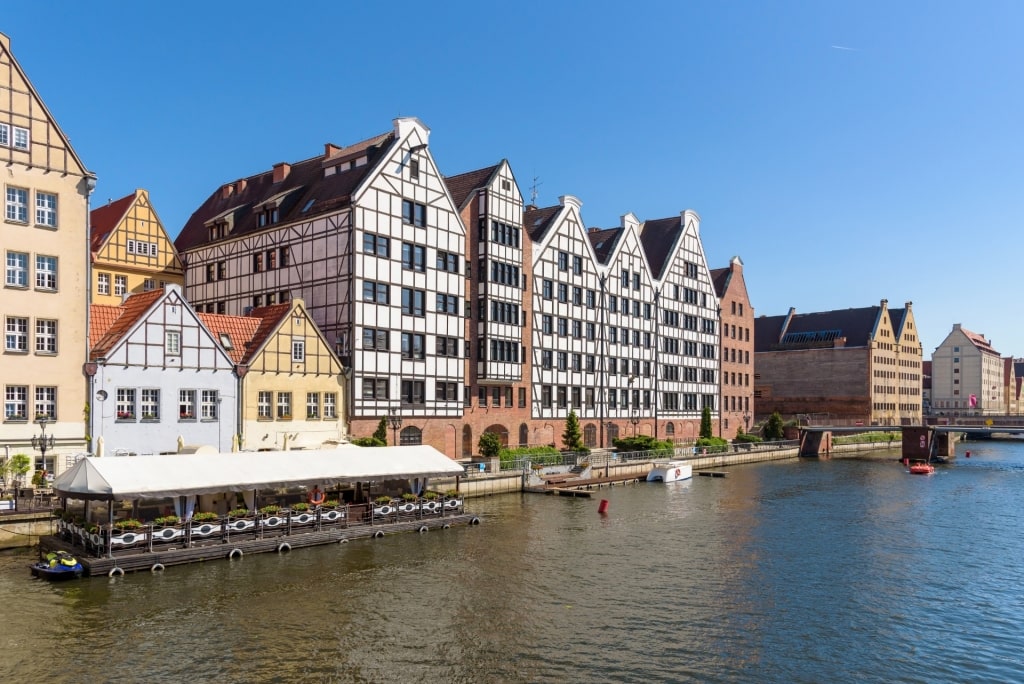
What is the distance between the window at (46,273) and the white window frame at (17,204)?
1972mm

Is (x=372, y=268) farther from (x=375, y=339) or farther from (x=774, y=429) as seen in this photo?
(x=774, y=429)

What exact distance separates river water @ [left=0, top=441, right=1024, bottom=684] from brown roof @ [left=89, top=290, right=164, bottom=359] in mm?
12967

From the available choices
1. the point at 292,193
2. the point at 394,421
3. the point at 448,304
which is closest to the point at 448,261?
the point at 448,304

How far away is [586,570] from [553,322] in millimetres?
39532

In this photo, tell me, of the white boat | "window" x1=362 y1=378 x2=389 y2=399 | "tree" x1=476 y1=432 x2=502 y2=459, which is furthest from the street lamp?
the white boat

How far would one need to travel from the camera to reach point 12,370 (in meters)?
37.8

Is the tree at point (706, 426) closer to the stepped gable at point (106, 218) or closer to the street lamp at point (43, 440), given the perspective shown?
the stepped gable at point (106, 218)

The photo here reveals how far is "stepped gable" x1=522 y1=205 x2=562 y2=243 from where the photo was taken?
69938 mm

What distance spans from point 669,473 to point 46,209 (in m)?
44.8

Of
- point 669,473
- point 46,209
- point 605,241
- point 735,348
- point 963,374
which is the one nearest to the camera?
point 46,209

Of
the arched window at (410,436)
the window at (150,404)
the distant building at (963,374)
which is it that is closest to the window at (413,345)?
the arched window at (410,436)

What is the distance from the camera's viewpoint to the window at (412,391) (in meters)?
54.3

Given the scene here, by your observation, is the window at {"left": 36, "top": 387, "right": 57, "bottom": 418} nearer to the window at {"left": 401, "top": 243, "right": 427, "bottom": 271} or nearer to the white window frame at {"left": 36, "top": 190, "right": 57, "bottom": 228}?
the white window frame at {"left": 36, "top": 190, "right": 57, "bottom": 228}

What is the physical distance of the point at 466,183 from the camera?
213 feet
